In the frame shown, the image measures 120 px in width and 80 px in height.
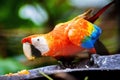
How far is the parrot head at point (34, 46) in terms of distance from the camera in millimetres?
764

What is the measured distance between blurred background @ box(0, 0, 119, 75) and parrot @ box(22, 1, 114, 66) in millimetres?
24

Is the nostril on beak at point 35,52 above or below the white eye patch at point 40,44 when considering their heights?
below

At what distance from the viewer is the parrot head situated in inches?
30.1

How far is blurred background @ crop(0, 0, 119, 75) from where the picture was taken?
0.83 m

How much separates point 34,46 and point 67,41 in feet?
0.23

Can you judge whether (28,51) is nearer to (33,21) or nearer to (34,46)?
(34,46)

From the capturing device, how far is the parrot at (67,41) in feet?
2.51

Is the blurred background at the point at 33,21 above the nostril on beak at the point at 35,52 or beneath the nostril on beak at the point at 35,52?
above

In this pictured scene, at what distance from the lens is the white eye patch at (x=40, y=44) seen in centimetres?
76

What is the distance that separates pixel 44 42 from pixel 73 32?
0.06m

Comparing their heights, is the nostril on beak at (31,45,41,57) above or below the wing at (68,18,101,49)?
below

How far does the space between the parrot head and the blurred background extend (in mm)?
24

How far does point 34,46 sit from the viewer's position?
2.51 feet

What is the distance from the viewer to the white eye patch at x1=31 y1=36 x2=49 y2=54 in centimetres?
76
